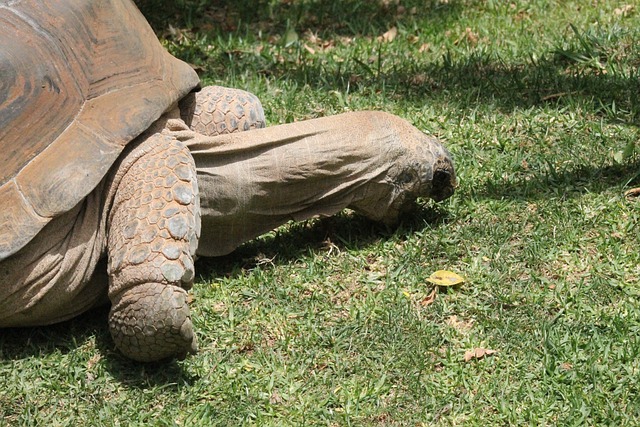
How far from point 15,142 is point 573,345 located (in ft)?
6.57

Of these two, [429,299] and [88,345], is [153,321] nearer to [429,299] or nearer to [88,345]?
[88,345]

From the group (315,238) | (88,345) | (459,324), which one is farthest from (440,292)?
(88,345)

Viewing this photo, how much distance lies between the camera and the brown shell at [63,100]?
3.32 metres

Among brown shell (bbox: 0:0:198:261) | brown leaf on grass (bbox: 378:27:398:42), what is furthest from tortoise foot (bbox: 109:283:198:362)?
brown leaf on grass (bbox: 378:27:398:42)

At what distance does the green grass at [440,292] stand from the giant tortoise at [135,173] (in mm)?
167

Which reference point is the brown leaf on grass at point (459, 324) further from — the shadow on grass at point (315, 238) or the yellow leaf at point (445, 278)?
the shadow on grass at point (315, 238)

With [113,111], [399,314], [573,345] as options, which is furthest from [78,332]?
[573,345]

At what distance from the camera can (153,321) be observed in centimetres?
324

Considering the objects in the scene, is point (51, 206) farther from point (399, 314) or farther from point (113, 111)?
point (399, 314)

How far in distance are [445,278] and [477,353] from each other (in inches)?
17.0

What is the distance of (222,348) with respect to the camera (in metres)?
3.53

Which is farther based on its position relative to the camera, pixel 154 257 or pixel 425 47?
pixel 425 47

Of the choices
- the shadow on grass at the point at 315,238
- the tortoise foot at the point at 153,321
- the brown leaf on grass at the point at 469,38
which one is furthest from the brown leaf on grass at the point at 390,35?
the tortoise foot at the point at 153,321

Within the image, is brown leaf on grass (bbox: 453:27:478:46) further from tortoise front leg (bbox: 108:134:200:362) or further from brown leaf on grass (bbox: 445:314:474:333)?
tortoise front leg (bbox: 108:134:200:362)
